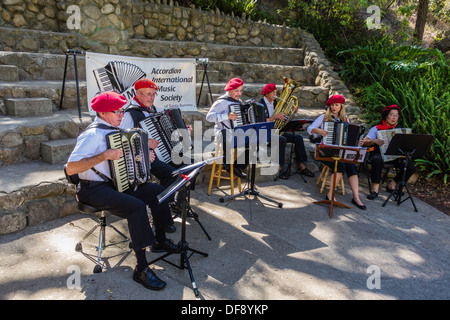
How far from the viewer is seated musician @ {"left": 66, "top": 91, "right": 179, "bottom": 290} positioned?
326 centimetres

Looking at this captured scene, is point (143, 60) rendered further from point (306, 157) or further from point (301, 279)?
point (301, 279)

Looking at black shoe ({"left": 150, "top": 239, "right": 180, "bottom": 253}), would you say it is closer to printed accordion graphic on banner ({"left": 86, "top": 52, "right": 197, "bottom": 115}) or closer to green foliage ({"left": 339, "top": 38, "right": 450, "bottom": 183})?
printed accordion graphic on banner ({"left": 86, "top": 52, "right": 197, "bottom": 115})

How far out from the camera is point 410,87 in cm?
781

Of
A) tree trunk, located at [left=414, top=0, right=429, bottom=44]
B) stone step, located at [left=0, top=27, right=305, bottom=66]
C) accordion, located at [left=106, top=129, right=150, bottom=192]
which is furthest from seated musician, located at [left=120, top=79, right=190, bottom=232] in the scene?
tree trunk, located at [left=414, top=0, right=429, bottom=44]

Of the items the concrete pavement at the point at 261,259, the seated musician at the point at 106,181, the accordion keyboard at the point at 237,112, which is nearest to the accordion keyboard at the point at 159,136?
the seated musician at the point at 106,181

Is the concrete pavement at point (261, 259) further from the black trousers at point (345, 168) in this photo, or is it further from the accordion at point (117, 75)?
the accordion at point (117, 75)

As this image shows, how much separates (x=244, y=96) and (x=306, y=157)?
264 cm

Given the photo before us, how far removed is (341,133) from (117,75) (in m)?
3.78

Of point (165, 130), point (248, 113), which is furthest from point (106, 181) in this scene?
point (248, 113)

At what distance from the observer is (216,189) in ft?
19.3

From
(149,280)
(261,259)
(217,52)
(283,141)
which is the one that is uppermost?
(217,52)

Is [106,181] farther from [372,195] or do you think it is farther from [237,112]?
[372,195]

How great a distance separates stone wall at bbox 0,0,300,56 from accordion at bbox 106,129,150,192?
17.7 feet

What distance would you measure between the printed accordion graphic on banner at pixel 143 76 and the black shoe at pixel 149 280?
3.29 metres
